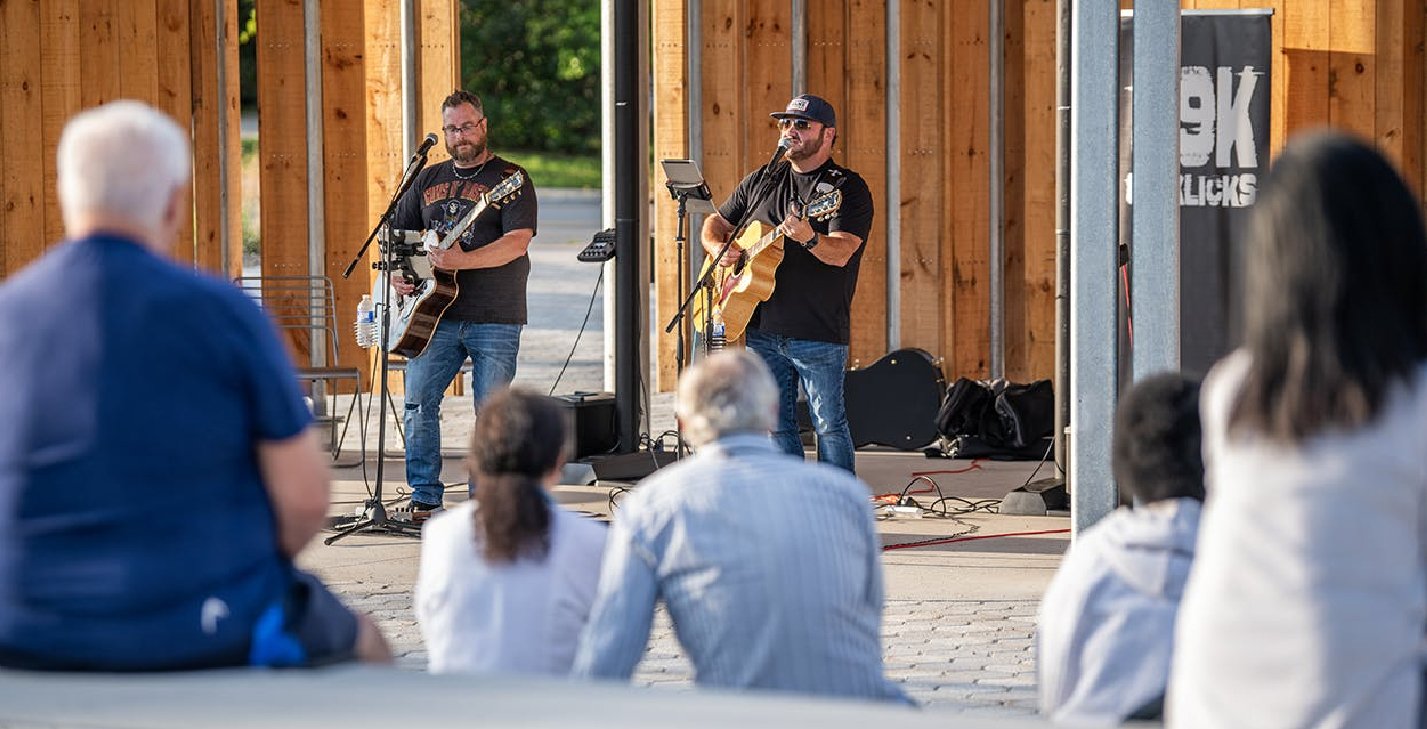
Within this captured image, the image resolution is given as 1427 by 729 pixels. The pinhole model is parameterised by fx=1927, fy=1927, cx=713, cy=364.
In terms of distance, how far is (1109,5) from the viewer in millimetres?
5355

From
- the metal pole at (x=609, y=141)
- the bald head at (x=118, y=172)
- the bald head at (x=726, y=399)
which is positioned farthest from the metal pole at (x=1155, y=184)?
the metal pole at (x=609, y=141)

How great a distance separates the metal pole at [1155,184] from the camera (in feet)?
17.4

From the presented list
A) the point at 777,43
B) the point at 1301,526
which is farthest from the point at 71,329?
the point at 777,43

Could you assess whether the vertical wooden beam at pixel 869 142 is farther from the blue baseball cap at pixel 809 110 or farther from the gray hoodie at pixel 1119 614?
the gray hoodie at pixel 1119 614

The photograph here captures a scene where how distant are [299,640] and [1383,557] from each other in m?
1.61

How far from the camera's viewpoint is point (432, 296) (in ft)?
25.0

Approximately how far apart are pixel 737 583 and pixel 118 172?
3.95ft

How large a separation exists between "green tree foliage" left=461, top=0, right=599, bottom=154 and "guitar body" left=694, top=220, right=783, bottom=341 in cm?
2946

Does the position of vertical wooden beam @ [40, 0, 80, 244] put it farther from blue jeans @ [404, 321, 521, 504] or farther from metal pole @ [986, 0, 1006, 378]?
metal pole @ [986, 0, 1006, 378]

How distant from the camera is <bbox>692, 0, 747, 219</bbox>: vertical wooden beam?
1111 centimetres

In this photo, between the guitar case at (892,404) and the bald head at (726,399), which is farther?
the guitar case at (892,404)

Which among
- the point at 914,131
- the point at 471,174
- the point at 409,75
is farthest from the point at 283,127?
A: the point at 471,174

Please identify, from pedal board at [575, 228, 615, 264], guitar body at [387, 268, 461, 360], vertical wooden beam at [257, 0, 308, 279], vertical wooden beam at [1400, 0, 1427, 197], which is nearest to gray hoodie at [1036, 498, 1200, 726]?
guitar body at [387, 268, 461, 360]

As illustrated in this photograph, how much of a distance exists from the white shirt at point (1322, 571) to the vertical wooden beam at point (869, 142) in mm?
8723
